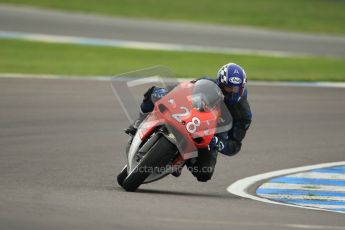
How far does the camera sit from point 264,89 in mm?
17250

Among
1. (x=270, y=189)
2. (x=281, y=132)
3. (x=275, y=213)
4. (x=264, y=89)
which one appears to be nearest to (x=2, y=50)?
(x=264, y=89)

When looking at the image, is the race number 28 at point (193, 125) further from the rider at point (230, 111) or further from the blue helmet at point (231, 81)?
the blue helmet at point (231, 81)

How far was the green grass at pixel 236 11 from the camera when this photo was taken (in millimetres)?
28047

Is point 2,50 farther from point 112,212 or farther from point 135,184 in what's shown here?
point 112,212

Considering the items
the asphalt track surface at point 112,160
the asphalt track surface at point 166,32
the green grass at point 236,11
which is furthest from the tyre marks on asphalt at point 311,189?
the green grass at point 236,11

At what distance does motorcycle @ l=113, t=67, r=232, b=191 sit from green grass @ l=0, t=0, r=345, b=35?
755 inches

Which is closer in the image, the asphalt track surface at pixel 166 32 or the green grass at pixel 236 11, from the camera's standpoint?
the asphalt track surface at pixel 166 32

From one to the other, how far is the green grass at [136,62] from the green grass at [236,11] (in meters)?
4.88

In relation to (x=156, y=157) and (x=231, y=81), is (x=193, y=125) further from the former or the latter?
(x=231, y=81)

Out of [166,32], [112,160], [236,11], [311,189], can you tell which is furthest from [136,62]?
[311,189]

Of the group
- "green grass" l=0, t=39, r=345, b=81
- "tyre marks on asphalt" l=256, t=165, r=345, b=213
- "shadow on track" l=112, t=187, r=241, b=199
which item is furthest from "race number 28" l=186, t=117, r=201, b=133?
"green grass" l=0, t=39, r=345, b=81

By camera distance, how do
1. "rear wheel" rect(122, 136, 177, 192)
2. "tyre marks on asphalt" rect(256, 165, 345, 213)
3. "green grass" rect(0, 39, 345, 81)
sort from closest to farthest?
"rear wheel" rect(122, 136, 177, 192) → "tyre marks on asphalt" rect(256, 165, 345, 213) → "green grass" rect(0, 39, 345, 81)

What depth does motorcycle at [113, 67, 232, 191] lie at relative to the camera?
8.47 metres

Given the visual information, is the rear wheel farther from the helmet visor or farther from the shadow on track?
the helmet visor
